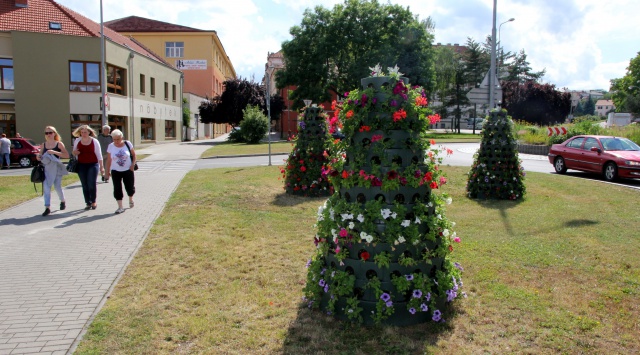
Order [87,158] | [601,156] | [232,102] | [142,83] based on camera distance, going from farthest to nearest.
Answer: [232,102] < [142,83] < [601,156] < [87,158]

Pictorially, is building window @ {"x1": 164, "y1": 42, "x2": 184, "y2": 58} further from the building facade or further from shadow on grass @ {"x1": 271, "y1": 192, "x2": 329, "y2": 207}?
shadow on grass @ {"x1": 271, "y1": 192, "x2": 329, "y2": 207}

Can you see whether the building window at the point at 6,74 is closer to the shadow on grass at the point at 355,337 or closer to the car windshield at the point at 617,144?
the car windshield at the point at 617,144

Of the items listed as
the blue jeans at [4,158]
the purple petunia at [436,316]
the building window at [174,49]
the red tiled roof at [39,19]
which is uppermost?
the building window at [174,49]

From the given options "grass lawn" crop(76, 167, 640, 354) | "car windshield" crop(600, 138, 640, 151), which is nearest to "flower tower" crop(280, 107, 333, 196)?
"grass lawn" crop(76, 167, 640, 354)

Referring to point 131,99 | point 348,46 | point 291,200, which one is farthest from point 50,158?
point 348,46

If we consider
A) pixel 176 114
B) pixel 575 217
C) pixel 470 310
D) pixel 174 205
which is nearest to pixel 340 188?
pixel 470 310

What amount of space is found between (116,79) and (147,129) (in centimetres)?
→ 665

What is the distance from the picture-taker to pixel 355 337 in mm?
3721

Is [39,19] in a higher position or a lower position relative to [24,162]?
higher

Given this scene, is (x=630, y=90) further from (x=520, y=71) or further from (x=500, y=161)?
(x=500, y=161)

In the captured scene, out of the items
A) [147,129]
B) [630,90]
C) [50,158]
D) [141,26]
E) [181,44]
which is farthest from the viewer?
[630,90]

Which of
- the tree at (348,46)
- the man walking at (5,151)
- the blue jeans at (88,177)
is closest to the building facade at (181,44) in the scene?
the tree at (348,46)

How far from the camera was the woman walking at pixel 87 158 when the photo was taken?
30.4ft

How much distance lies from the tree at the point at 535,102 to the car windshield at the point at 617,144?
171ft
